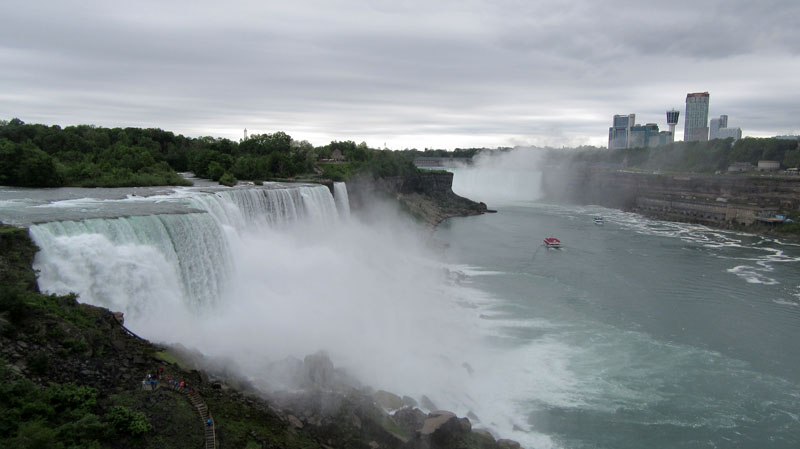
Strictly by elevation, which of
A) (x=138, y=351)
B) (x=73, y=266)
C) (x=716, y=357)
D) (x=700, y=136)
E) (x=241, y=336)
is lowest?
(x=716, y=357)

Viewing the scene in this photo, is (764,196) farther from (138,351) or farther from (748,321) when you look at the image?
(138,351)

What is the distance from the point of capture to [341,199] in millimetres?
33531

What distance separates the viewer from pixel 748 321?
65.1 feet

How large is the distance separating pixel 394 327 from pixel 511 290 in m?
7.97

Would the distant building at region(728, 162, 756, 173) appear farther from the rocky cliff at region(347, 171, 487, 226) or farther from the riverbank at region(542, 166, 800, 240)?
the rocky cliff at region(347, 171, 487, 226)

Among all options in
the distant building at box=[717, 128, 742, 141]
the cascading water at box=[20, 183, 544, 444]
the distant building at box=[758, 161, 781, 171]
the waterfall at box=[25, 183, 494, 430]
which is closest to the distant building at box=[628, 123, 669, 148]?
the distant building at box=[717, 128, 742, 141]

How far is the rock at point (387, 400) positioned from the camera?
37.0ft

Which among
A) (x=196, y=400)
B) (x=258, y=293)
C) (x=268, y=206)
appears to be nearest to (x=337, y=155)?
(x=268, y=206)

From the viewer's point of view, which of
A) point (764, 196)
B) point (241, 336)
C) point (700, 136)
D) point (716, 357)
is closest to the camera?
point (241, 336)

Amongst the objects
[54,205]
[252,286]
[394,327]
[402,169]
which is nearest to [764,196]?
[402,169]

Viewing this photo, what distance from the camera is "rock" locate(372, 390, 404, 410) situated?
1127 cm

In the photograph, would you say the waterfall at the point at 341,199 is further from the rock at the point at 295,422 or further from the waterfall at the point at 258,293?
the rock at the point at 295,422

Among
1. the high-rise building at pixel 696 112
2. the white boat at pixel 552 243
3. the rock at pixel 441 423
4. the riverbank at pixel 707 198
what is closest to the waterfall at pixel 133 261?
the rock at pixel 441 423

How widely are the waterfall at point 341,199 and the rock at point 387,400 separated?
21.5 m
